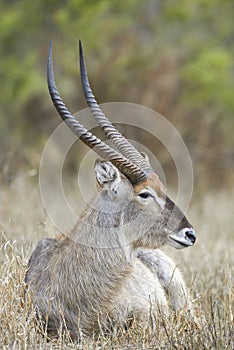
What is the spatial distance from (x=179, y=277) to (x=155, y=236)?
1.17 meters

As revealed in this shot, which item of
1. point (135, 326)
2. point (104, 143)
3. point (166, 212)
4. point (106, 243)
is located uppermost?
point (104, 143)

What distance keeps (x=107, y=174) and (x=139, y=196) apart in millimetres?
353

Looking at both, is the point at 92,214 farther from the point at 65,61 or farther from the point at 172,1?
the point at 172,1

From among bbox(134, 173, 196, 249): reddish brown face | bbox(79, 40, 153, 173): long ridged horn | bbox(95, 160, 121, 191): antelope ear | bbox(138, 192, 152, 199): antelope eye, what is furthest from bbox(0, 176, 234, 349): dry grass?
bbox(79, 40, 153, 173): long ridged horn

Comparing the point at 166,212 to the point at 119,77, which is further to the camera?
the point at 119,77

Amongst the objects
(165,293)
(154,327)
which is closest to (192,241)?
(154,327)

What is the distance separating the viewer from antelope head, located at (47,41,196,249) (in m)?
6.07

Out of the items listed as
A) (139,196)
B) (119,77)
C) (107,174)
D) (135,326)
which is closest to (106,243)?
(139,196)

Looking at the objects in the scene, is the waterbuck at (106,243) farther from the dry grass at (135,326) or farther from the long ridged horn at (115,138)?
the dry grass at (135,326)

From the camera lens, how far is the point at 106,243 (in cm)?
613

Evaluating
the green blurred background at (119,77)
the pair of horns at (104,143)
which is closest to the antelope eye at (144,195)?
the pair of horns at (104,143)

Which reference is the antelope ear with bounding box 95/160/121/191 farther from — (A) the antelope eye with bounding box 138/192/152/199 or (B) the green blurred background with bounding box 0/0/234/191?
(B) the green blurred background with bounding box 0/0/234/191

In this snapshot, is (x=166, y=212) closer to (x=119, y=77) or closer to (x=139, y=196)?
(x=139, y=196)

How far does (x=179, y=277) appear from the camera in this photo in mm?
7270
